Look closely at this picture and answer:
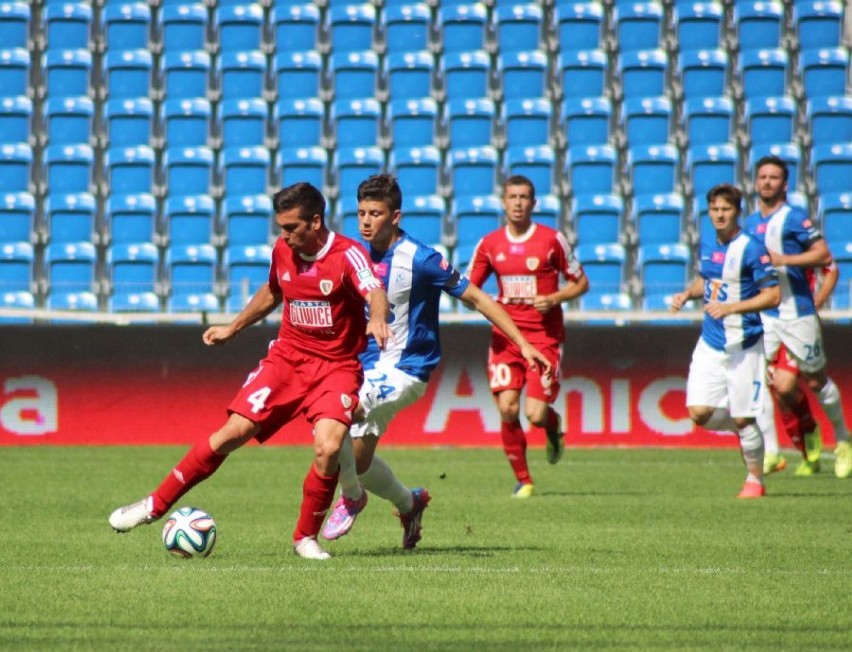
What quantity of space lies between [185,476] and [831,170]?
13.8m

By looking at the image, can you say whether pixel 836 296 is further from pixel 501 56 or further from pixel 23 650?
pixel 23 650

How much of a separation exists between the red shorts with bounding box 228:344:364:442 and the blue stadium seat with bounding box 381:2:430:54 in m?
13.5

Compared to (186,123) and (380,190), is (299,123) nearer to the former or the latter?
(186,123)

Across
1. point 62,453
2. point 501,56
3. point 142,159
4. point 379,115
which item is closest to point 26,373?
point 62,453

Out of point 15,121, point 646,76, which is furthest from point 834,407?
point 15,121

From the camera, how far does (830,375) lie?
51.8 ft

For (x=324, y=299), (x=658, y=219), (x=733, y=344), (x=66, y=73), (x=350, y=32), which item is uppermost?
(x=350, y=32)

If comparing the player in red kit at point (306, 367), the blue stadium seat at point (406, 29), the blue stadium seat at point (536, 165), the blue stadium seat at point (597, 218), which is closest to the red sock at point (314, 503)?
the player in red kit at point (306, 367)

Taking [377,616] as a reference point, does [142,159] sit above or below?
above

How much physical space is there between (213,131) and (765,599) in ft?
48.5

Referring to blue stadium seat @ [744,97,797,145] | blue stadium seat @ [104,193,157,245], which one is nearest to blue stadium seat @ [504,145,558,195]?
blue stadium seat @ [744,97,797,145]

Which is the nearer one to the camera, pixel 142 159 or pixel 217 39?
pixel 142 159

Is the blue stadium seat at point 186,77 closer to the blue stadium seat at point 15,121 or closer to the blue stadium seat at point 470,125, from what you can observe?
the blue stadium seat at point 15,121

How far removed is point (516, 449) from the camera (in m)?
11.0
